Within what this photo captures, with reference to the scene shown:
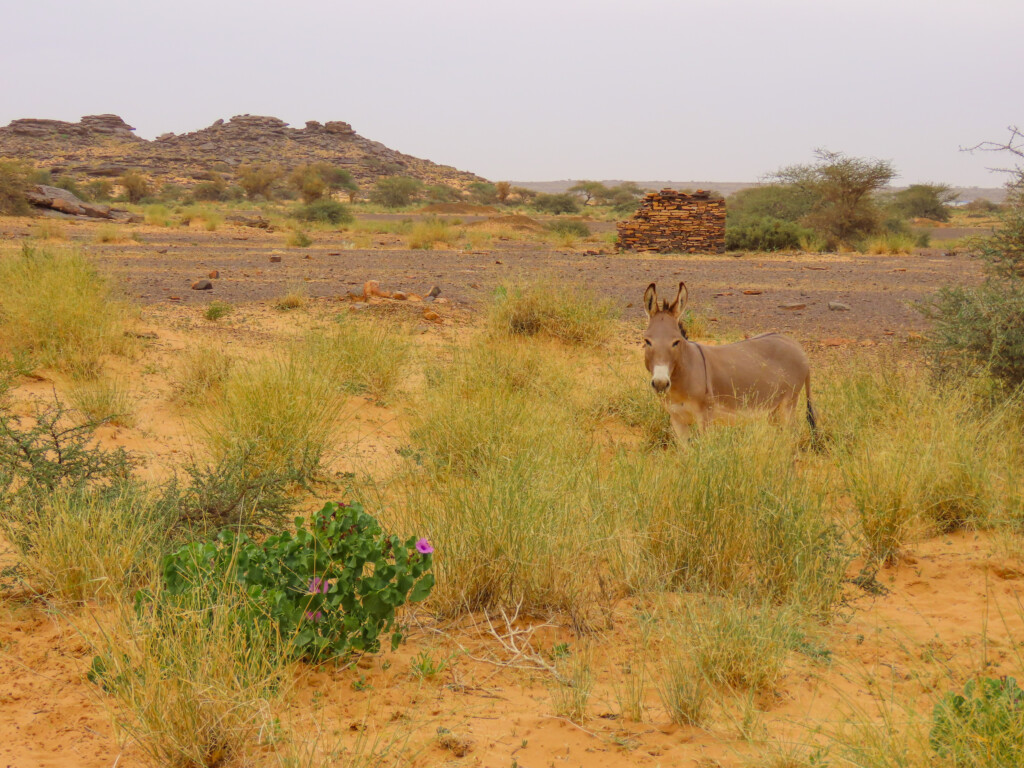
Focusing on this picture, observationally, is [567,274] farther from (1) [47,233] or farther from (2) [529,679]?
(2) [529,679]

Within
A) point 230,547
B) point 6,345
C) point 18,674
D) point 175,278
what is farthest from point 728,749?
point 175,278

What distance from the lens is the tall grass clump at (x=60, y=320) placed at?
8.24 metres

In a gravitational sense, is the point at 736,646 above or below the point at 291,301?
below

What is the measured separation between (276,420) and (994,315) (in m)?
5.84

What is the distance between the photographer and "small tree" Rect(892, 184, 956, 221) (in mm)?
54956

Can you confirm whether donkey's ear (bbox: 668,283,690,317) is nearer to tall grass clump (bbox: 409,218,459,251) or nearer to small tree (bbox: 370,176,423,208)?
tall grass clump (bbox: 409,218,459,251)

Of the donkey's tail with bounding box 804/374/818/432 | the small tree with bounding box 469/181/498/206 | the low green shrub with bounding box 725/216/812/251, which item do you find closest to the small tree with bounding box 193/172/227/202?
the small tree with bounding box 469/181/498/206

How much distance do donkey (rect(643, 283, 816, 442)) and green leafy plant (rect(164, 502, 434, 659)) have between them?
2524 mm

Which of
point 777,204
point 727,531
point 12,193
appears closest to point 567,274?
point 727,531

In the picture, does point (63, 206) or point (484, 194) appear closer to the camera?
point (63, 206)

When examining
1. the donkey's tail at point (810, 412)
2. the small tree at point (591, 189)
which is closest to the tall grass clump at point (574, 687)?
the donkey's tail at point (810, 412)

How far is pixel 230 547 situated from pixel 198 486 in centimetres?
120

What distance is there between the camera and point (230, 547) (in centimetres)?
364

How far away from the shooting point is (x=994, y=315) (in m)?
6.94
